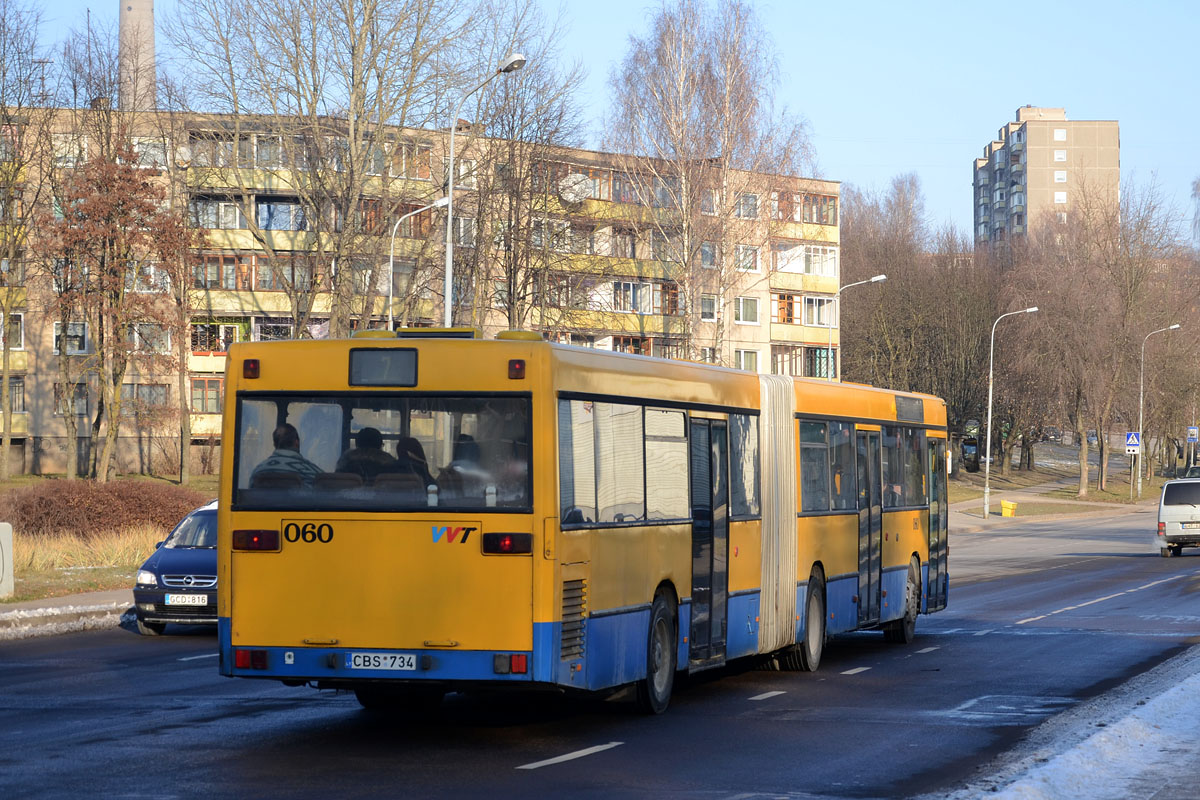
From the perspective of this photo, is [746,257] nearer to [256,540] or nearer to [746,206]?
[746,206]

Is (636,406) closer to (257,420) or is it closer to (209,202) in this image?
(257,420)

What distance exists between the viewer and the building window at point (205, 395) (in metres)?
74.7

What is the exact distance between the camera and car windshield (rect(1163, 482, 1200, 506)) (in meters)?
41.0

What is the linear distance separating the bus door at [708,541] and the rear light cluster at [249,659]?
3.94 m

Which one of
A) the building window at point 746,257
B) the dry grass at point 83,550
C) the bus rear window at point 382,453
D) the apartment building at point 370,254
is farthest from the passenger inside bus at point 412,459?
the building window at point 746,257

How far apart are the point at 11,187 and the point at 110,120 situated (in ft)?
15.0

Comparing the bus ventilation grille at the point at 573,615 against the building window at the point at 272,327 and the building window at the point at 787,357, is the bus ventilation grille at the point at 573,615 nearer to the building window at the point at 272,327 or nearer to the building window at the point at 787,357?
the building window at the point at 272,327

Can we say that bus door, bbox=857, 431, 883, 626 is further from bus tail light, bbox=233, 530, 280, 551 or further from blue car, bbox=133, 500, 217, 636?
bus tail light, bbox=233, 530, 280, 551

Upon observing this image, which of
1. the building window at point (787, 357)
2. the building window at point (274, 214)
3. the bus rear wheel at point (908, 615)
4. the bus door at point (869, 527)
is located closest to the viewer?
the bus door at point (869, 527)

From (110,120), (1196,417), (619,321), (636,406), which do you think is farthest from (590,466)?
(1196,417)

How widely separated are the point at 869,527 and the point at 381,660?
912 cm

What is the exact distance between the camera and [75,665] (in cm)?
1609

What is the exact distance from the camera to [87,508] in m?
29.9

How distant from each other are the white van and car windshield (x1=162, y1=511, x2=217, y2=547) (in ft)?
92.3
